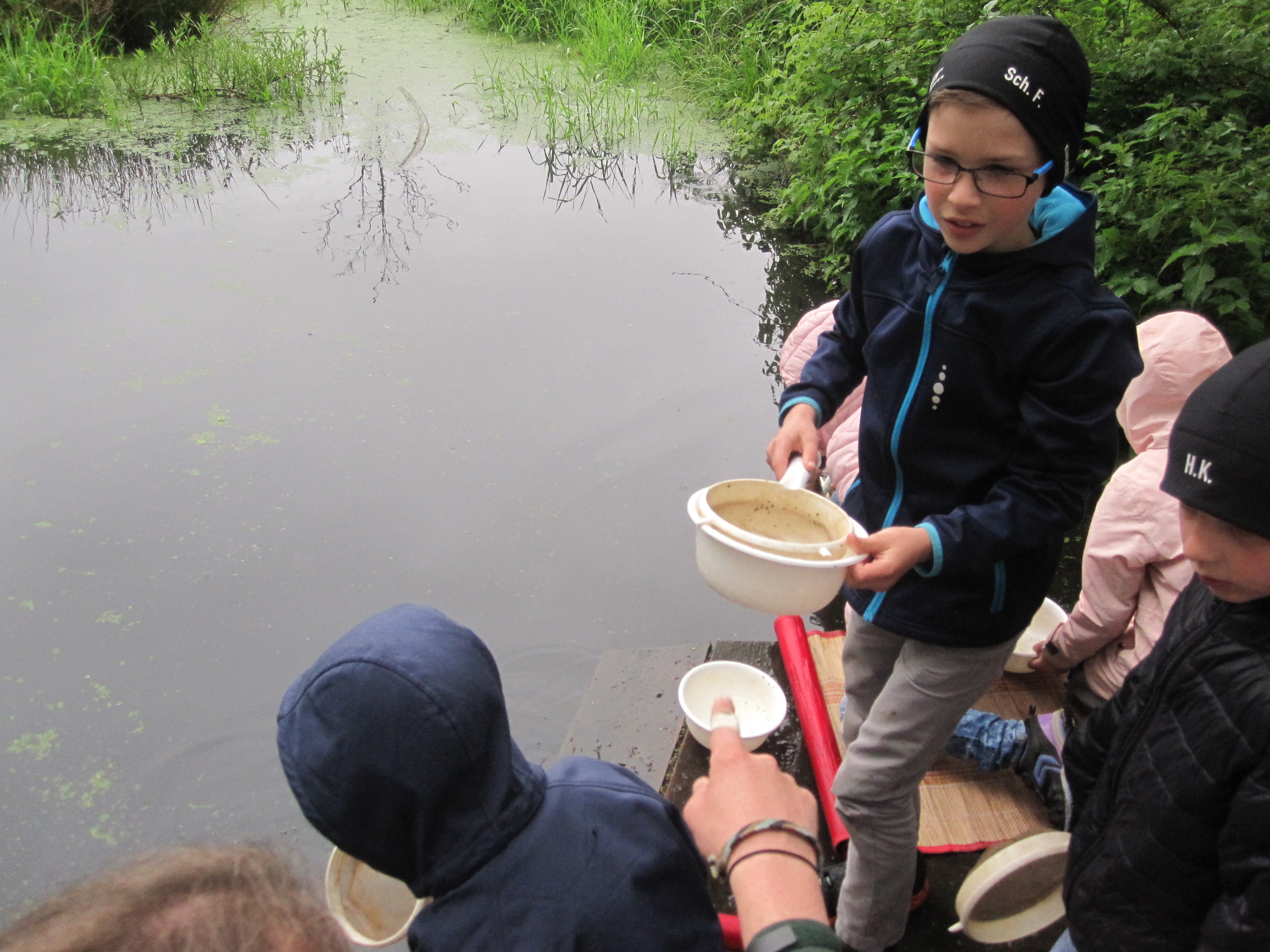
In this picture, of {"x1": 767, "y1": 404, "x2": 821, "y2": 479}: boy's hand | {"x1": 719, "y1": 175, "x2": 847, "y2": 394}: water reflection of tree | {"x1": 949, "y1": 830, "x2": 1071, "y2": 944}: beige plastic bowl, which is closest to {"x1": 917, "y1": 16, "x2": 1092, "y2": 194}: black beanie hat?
{"x1": 767, "y1": 404, "x2": 821, "y2": 479}: boy's hand

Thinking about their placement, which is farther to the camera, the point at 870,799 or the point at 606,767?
the point at 870,799

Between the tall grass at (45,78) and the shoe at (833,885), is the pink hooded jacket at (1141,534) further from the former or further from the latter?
the tall grass at (45,78)

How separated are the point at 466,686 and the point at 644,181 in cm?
583

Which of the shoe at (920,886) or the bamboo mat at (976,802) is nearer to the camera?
the shoe at (920,886)

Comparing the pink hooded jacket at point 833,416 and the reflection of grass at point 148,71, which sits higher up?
A: the reflection of grass at point 148,71

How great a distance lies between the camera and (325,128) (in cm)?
678

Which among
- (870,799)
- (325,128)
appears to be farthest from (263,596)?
(325,128)

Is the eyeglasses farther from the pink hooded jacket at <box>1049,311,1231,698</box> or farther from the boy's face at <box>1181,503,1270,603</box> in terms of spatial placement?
the pink hooded jacket at <box>1049,311,1231,698</box>

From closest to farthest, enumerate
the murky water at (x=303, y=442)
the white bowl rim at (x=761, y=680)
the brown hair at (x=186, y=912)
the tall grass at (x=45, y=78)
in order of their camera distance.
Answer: the brown hair at (x=186, y=912), the white bowl rim at (x=761, y=680), the murky water at (x=303, y=442), the tall grass at (x=45, y=78)

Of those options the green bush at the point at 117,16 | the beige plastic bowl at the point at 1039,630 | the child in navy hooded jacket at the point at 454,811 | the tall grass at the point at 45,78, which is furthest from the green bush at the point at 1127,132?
the green bush at the point at 117,16

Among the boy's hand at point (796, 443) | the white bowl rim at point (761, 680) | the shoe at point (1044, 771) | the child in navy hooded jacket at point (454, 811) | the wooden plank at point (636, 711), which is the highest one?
the boy's hand at point (796, 443)

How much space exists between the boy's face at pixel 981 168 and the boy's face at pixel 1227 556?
0.46m

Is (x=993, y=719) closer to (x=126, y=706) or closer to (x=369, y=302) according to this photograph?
(x=126, y=706)

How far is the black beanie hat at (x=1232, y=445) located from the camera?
1.11 meters
